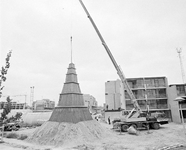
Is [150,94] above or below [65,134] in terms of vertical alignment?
above

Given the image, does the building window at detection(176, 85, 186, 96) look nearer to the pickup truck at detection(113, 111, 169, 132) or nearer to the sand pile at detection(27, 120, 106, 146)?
the pickup truck at detection(113, 111, 169, 132)

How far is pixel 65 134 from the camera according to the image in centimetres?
1675

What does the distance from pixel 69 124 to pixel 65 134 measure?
52.9 inches

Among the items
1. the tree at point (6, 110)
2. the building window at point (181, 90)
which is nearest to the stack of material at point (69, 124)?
the tree at point (6, 110)

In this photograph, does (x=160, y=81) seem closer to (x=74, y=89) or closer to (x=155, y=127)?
(x=155, y=127)

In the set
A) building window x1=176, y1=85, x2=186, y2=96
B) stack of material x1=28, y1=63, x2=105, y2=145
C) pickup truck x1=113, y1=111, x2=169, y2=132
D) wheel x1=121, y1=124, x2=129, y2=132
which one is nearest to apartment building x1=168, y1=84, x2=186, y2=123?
building window x1=176, y1=85, x2=186, y2=96

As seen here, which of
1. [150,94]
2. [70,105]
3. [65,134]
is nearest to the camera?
[65,134]

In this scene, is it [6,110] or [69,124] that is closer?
[6,110]

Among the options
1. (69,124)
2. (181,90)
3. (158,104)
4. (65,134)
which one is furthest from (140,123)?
(158,104)

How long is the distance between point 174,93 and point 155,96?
602cm

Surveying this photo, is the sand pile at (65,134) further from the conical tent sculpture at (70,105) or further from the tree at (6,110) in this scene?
the tree at (6,110)

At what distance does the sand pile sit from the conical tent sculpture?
0.72m

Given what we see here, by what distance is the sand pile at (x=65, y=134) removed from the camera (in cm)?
1630

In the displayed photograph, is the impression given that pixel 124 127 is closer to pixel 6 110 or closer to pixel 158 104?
pixel 6 110
